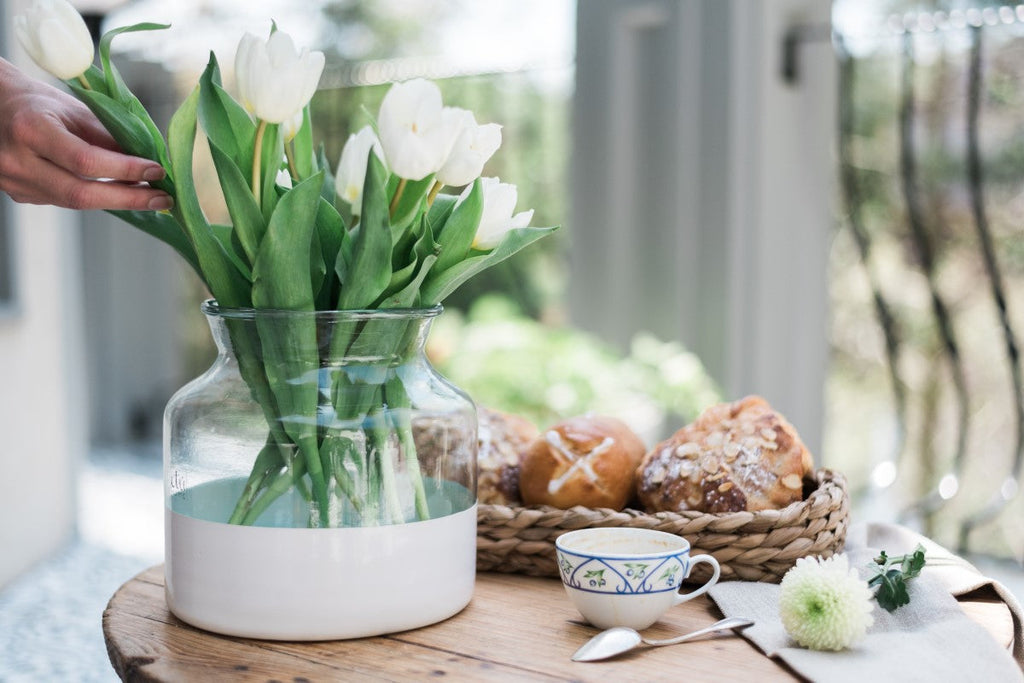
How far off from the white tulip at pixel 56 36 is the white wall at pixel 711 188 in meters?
1.98

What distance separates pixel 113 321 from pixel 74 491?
166 centimetres

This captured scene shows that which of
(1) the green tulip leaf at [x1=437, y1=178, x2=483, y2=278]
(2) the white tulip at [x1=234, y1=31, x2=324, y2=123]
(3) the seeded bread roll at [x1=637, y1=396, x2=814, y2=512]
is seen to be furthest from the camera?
(3) the seeded bread roll at [x1=637, y1=396, x2=814, y2=512]

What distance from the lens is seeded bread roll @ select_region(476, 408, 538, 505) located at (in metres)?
1.00

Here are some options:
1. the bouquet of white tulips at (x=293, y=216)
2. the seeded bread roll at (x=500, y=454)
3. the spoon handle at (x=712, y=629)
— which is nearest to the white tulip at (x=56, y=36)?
the bouquet of white tulips at (x=293, y=216)

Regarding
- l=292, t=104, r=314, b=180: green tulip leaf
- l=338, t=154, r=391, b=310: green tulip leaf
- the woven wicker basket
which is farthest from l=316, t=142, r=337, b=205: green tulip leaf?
the woven wicker basket

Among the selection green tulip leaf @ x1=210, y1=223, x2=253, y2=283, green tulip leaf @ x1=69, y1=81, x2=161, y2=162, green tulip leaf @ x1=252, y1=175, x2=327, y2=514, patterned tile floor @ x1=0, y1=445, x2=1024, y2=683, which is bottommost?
patterned tile floor @ x1=0, y1=445, x2=1024, y2=683

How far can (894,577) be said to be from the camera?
0.83m

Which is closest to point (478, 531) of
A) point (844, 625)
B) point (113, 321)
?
point (844, 625)

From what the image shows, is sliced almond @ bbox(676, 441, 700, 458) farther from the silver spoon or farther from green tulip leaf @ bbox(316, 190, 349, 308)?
green tulip leaf @ bbox(316, 190, 349, 308)

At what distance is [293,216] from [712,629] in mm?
465

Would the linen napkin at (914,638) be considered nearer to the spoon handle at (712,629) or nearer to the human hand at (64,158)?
the spoon handle at (712,629)

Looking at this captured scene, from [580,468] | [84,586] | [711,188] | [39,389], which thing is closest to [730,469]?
[580,468]

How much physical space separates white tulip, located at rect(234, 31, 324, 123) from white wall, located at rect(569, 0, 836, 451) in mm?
1919

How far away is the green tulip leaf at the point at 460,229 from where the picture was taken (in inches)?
30.5
